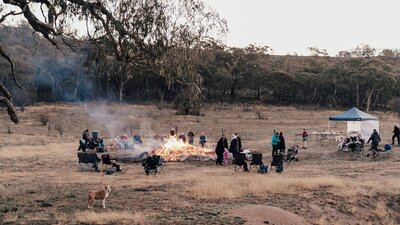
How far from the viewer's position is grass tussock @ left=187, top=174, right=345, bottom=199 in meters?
15.1

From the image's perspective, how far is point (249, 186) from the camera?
16266 millimetres

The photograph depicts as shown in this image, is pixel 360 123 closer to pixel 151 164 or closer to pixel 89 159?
pixel 151 164

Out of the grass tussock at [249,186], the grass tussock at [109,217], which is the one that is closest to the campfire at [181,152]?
the grass tussock at [249,186]

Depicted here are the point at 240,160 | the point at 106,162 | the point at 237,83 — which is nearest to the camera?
the point at 106,162

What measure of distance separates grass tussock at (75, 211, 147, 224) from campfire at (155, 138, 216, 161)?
11220mm

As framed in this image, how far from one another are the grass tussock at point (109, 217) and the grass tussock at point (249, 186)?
296 cm

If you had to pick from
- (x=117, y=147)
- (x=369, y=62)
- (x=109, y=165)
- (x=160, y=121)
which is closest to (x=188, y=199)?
(x=109, y=165)

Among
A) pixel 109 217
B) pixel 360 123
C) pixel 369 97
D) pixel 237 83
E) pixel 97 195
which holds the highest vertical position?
pixel 237 83

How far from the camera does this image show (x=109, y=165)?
21406 millimetres

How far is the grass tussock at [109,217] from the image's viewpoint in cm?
1159

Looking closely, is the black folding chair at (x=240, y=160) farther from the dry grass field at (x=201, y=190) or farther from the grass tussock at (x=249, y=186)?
the grass tussock at (x=249, y=186)

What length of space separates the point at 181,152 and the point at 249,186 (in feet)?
27.3

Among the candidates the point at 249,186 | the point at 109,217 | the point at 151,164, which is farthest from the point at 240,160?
the point at 109,217

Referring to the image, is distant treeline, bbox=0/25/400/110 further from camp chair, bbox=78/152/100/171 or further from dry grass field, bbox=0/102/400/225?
camp chair, bbox=78/152/100/171
